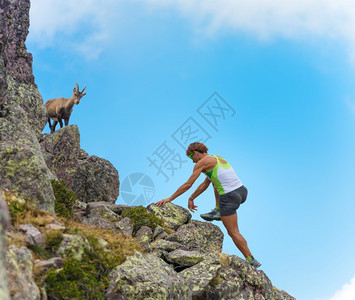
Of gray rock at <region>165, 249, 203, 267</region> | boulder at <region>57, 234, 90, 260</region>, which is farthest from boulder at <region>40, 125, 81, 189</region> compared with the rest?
boulder at <region>57, 234, 90, 260</region>

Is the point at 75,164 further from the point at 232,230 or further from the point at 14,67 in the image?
the point at 232,230

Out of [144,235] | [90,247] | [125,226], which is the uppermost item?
[144,235]

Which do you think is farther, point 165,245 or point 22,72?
point 22,72

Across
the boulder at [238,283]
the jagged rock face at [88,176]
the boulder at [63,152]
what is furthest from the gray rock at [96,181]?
the boulder at [238,283]

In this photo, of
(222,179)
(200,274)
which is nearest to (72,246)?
(200,274)

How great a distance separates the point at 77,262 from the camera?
9797 mm

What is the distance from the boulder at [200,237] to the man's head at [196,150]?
307 centimetres

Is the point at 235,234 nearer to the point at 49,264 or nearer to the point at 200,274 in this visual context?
the point at 200,274

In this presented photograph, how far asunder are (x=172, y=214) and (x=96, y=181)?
7.81 m

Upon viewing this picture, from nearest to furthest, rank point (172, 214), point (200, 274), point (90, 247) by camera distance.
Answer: point (90, 247)
point (200, 274)
point (172, 214)

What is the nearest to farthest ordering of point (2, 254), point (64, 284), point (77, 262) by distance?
point (2, 254)
point (64, 284)
point (77, 262)

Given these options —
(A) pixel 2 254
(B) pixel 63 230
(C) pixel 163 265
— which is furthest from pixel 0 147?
(A) pixel 2 254

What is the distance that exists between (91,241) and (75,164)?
54.2ft

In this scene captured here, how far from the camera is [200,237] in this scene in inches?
653
